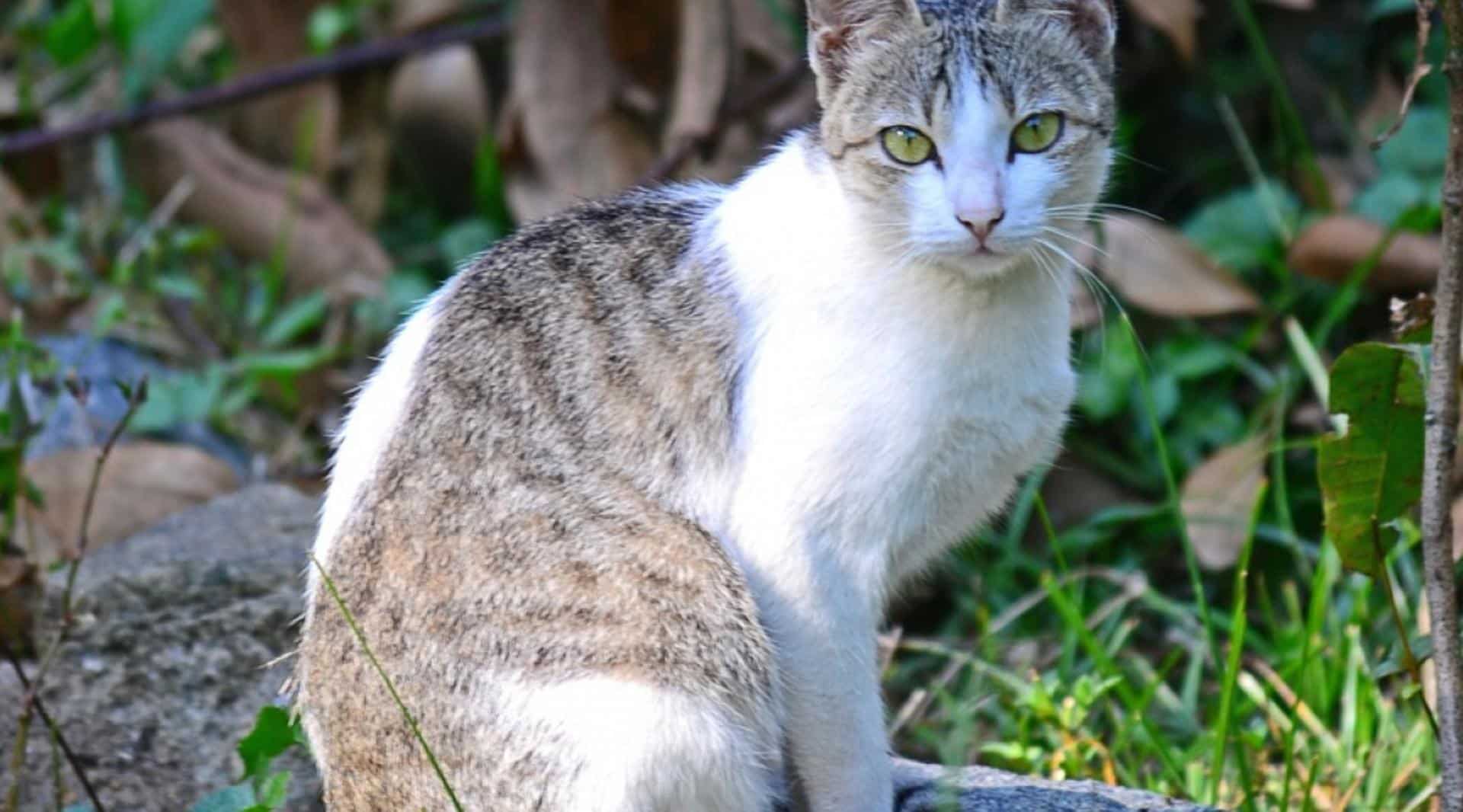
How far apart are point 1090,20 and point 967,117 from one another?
→ 0.33 metres

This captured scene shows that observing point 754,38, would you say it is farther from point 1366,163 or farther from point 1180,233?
point 1366,163

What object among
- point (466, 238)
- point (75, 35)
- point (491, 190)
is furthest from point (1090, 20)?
point (75, 35)

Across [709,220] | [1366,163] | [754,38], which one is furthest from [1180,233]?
[709,220]

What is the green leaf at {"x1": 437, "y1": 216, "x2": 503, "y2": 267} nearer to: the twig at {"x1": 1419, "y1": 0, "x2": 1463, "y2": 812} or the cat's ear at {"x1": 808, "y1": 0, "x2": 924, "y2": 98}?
the cat's ear at {"x1": 808, "y1": 0, "x2": 924, "y2": 98}

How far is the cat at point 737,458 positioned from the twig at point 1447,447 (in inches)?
20.8

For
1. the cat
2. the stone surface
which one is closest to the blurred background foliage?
the stone surface

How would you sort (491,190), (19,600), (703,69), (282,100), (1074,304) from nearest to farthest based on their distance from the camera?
(19,600)
(1074,304)
(703,69)
(491,190)
(282,100)

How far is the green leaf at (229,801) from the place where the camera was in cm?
264

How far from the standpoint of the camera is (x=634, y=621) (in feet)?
8.26

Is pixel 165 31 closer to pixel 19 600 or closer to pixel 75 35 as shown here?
pixel 75 35

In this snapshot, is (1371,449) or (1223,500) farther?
(1223,500)

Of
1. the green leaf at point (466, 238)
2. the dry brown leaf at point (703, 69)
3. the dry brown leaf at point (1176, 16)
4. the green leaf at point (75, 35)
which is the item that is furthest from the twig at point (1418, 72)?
the green leaf at point (75, 35)

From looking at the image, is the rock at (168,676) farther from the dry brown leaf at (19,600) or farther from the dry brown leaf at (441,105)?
the dry brown leaf at (441,105)

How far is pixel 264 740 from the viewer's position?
8.77 feet
